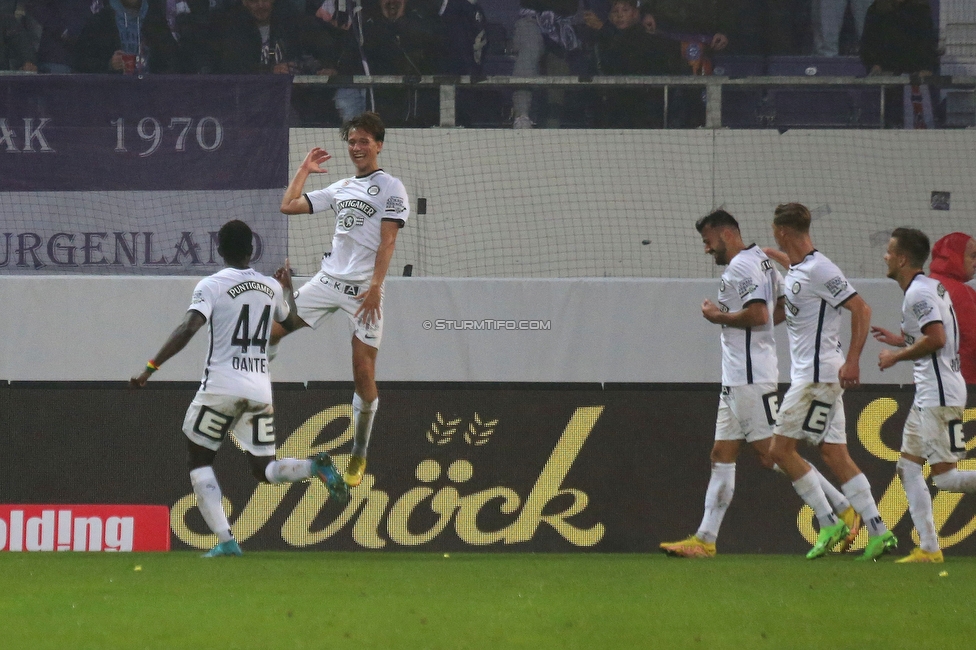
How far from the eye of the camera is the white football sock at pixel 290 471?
7.08m

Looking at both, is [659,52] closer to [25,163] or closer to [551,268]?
[551,268]

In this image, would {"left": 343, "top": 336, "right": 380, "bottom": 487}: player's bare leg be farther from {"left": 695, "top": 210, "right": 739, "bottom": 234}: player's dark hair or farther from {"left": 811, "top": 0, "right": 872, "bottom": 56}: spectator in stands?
{"left": 811, "top": 0, "right": 872, "bottom": 56}: spectator in stands

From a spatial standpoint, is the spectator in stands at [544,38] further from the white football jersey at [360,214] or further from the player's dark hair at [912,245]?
the player's dark hair at [912,245]

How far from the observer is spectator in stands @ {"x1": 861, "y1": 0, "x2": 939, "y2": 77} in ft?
41.7

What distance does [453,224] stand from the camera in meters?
11.7

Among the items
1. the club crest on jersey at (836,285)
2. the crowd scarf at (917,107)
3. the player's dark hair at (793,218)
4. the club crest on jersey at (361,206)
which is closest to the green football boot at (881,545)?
the club crest on jersey at (836,285)

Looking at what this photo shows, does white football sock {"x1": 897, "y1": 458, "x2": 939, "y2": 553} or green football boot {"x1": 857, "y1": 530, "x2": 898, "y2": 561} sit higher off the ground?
white football sock {"x1": 897, "y1": 458, "x2": 939, "y2": 553}

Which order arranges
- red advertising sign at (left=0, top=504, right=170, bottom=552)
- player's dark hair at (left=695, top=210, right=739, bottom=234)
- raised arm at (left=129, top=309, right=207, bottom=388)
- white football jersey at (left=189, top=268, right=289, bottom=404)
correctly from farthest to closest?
1. red advertising sign at (left=0, top=504, right=170, bottom=552)
2. player's dark hair at (left=695, top=210, right=739, bottom=234)
3. white football jersey at (left=189, top=268, right=289, bottom=404)
4. raised arm at (left=129, top=309, right=207, bottom=388)

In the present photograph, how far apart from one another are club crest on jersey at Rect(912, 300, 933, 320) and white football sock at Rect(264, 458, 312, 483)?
3.45m

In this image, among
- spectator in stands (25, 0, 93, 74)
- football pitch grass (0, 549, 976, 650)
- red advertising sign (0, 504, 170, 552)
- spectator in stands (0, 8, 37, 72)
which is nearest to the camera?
football pitch grass (0, 549, 976, 650)

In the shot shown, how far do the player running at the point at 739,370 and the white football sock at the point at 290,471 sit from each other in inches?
86.6

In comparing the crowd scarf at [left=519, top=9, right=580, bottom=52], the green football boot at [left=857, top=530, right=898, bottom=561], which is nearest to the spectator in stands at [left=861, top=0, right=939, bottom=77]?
the crowd scarf at [left=519, top=9, right=580, bottom=52]

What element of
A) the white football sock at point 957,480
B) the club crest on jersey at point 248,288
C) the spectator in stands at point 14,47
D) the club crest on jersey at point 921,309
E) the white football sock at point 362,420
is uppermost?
the spectator in stands at point 14,47

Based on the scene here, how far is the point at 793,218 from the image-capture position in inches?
296
